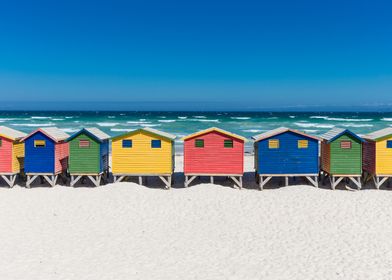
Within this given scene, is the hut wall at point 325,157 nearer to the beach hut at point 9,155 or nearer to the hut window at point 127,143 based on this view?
the hut window at point 127,143

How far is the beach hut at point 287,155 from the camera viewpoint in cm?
1964

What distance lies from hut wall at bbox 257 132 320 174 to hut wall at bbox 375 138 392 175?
2848 mm

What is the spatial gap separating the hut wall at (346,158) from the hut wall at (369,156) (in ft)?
2.14

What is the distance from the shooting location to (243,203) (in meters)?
17.4

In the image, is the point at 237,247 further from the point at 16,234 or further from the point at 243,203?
the point at 16,234

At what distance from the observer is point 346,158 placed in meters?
19.5

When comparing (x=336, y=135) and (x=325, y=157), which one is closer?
(x=336, y=135)

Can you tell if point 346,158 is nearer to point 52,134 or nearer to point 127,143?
point 127,143

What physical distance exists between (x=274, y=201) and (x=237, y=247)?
222 inches

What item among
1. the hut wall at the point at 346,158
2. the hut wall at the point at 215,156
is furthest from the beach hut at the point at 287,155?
the hut wall at the point at 215,156

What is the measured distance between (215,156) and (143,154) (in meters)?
3.59

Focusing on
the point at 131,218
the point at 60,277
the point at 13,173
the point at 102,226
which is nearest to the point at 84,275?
the point at 60,277

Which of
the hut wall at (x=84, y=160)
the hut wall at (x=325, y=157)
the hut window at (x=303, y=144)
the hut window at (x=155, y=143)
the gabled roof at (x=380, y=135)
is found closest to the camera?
the gabled roof at (x=380, y=135)

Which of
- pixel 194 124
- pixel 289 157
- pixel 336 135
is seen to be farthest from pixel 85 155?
pixel 194 124
